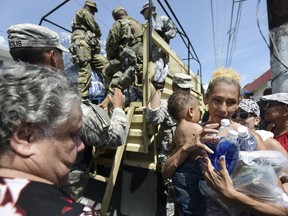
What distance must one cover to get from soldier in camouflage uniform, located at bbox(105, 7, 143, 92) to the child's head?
59.4 inches

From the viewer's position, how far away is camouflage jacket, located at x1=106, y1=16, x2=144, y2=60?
3.85 meters

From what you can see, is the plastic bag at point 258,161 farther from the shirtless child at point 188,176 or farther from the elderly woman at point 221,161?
the shirtless child at point 188,176

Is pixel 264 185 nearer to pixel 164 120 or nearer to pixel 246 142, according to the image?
pixel 246 142

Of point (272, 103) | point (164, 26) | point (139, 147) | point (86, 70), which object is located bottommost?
point (139, 147)

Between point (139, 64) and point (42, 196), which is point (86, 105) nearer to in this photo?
point (42, 196)

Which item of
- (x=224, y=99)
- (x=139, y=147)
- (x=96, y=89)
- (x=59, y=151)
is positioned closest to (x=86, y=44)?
(x=96, y=89)

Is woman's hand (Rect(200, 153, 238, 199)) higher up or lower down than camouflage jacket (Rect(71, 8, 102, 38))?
lower down

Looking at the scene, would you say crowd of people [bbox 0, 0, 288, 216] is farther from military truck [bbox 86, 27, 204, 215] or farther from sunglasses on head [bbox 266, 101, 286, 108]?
military truck [bbox 86, 27, 204, 215]

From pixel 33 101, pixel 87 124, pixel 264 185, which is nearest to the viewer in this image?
pixel 33 101

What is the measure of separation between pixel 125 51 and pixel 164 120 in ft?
3.80

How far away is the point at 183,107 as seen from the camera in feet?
6.77

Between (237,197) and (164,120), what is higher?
(164,120)

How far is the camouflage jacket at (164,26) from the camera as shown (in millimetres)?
4324

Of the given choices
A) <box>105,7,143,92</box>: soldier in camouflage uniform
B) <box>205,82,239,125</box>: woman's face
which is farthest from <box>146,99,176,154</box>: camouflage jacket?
<box>205,82,239,125</box>: woman's face
